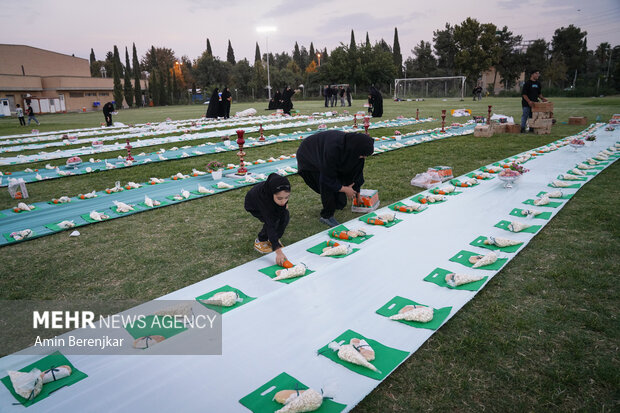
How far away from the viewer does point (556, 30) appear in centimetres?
5856

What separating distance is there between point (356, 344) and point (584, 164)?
25.2 ft

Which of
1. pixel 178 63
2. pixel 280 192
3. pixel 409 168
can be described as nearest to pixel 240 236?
pixel 280 192

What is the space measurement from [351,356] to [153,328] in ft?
5.46

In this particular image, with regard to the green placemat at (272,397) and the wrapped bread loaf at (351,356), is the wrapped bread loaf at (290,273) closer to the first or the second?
the wrapped bread loaf at (351,356)

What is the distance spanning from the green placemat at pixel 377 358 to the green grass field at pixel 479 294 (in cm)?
6

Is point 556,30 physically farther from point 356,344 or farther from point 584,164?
point 356,344

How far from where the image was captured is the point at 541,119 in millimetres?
12359

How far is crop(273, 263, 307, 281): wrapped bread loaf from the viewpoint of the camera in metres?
3.83

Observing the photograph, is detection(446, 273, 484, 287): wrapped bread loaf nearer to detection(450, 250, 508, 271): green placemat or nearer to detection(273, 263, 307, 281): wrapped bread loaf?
detection(450, 250, 508, 271): green placemat

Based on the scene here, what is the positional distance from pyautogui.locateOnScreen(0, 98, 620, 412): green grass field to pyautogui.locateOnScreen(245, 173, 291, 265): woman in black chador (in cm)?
49

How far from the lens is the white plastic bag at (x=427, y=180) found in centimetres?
699

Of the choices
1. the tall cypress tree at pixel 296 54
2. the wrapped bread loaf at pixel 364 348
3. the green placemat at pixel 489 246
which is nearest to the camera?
the wrapped bread loaf at pixel 364 348

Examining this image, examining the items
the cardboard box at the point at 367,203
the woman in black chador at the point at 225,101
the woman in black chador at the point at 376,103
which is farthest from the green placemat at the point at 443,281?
the woman in black chador at the point at 225,101

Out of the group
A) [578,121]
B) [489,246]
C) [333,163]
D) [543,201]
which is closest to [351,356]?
[489,246]
